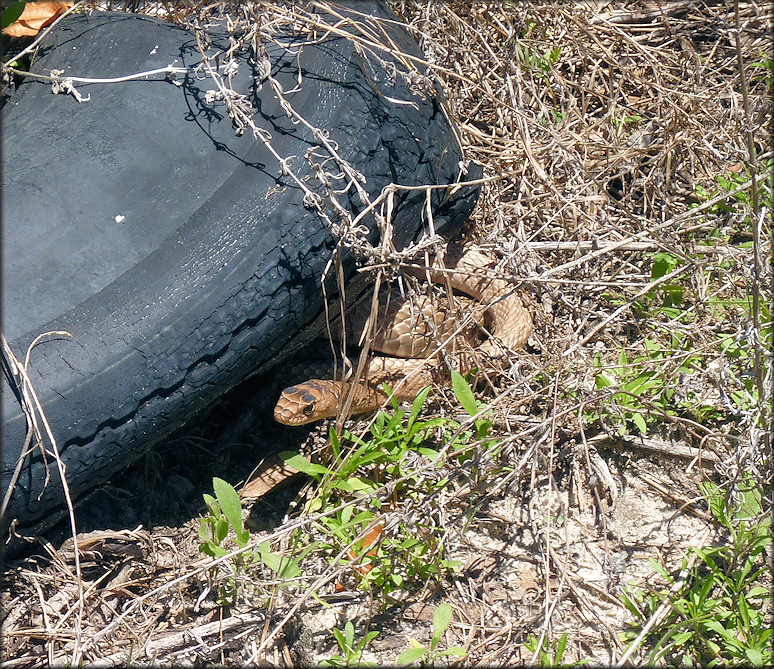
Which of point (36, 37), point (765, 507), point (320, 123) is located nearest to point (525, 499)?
point (765, 507)

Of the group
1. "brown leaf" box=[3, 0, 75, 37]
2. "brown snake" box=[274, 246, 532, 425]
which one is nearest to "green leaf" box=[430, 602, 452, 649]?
"brown snake" box=[274, 246, 532, 425]

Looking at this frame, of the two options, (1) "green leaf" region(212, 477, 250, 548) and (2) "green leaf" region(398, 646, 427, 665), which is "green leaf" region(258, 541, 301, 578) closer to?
(1) "green leaf" region(212, 477, 250, 548)

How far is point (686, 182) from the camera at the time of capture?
3129mm

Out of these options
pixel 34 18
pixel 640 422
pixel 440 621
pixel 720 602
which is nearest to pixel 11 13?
pixel 34 18

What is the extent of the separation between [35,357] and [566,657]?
1584mm

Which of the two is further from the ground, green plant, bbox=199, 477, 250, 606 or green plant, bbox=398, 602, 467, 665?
green plant, bbox=199, 477, 250, 606

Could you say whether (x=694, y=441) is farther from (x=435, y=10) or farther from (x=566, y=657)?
(x=435, y=10)

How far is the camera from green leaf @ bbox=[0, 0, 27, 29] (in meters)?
2.35

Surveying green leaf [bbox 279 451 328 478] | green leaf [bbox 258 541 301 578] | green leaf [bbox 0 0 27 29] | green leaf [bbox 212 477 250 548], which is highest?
green leaf [bbox 0 0 27 29]

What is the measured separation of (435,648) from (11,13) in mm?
2310

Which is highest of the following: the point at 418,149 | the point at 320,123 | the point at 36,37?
the point at 36,37

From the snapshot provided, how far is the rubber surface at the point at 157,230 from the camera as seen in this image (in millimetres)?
1862

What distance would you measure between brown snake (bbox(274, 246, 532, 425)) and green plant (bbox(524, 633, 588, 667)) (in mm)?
859

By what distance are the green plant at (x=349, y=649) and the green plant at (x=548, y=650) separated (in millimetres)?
422
